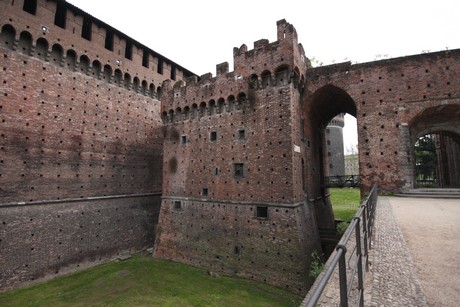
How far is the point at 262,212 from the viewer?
12.9m

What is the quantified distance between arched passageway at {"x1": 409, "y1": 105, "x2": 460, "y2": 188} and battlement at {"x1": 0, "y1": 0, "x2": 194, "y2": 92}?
18.4 metres

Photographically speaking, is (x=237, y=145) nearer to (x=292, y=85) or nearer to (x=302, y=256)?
(x=292, y=85)

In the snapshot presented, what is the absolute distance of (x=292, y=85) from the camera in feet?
42.4

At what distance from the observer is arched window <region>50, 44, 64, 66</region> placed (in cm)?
1377

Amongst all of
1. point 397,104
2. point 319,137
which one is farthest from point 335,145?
point 397,104

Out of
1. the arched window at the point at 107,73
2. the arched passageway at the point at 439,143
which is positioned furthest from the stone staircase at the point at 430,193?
the arched window at the point at 107,73

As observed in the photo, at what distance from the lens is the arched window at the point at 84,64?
15.1 meters

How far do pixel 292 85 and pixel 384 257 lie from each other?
33.6 feet

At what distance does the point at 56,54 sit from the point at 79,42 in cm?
158

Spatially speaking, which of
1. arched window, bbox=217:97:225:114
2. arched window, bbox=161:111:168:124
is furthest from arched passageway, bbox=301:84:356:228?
arched window, bbox=161:111:168:124

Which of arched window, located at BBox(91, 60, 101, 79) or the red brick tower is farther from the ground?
arched window, located at BBox(91, 60, 101, 79)

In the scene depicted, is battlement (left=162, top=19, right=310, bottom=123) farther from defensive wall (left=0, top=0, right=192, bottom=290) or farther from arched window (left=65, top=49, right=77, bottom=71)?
arched window (left=65, top=49, right=77, bottom=71)

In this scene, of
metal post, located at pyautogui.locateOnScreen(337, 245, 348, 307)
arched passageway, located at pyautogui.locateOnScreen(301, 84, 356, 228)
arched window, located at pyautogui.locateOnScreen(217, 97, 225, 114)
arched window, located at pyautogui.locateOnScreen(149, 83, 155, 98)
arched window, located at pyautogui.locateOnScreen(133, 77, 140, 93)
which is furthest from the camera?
arched window, located at pyautogui.locateOnScreen(149, 83, 155, 98)

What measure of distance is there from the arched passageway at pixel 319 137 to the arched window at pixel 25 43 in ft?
52.4
